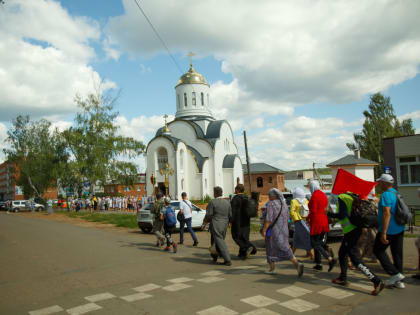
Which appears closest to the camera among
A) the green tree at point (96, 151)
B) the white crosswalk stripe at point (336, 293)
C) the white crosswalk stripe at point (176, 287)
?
the white crosswalk stripe at point (336, 293)

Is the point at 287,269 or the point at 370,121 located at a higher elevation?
the point at 370,121

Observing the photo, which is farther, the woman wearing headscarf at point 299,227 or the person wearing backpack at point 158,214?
the person wearing backpack at point 158,214

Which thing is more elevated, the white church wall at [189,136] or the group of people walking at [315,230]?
the white church wall at [189,136]

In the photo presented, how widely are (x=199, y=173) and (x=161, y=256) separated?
91.4 ft

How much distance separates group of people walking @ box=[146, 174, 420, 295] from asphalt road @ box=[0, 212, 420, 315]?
0.31 m

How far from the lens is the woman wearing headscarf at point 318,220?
6887 millimetres

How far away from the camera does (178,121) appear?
4147cm

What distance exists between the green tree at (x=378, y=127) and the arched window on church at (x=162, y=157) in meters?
28.3

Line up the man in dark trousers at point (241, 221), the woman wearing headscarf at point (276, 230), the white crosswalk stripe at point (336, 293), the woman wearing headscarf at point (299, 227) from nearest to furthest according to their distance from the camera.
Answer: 1. the white crosswalk stripe at point (336, 293)
2. the woman wearing headscarf at point (276, 230)
3. the woman wearing headscarf at point (299, 227)
4. the man in dark trousers at point (241, 221)

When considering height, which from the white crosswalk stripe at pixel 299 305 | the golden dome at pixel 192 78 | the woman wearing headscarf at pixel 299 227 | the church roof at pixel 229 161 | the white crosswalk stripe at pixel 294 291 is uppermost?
the golden dome at pixel 192 78

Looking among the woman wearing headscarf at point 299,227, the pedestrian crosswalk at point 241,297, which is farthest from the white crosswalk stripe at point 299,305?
the woman wearing headscarf at point 299,227

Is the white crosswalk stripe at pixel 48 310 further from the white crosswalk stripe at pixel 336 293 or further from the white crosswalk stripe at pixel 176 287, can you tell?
the white crosswalk stripe at pixel 336 293

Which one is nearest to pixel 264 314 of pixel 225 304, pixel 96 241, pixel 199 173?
pixel 225 304

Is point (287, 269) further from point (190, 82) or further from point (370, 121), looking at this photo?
point (370, 121)
